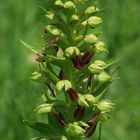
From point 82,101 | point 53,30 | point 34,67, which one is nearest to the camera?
point 82,101

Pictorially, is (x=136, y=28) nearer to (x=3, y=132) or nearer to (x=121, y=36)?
(x=121, y=36)

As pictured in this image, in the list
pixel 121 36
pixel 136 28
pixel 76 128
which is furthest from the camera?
pixel 136 28

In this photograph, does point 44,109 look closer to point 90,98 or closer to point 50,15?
point 90,98

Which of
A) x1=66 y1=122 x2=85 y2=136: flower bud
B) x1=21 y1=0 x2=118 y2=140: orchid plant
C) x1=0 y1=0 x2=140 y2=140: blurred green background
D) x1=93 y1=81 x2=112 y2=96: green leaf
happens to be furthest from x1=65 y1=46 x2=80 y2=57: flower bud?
x1=0 y1=0 x2=140 y2=140: blurred green background

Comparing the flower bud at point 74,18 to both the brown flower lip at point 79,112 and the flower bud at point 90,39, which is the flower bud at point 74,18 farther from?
the brown flower lip at point 79,112

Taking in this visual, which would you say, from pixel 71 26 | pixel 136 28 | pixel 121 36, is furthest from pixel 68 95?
pixel 136 28

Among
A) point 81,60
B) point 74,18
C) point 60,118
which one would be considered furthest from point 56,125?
point 74,18
